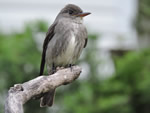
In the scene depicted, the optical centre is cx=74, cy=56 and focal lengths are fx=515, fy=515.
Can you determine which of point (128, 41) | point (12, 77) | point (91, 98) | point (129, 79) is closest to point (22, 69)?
point (12, 77)

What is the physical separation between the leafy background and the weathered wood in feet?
9.28

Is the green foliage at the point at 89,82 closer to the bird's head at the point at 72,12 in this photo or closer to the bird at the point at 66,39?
the bird at the point at 66,39

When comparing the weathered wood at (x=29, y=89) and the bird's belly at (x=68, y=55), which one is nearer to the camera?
the weathered wood at (x=29, y=89)

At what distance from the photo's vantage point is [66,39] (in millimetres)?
5777

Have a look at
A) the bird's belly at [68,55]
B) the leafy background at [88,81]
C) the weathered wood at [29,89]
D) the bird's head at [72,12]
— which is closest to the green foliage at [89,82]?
the leafy background at [88,81]

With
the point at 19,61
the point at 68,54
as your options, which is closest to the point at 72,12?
the point at 68,54

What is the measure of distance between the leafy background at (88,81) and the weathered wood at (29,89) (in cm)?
283

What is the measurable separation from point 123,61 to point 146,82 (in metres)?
0.46

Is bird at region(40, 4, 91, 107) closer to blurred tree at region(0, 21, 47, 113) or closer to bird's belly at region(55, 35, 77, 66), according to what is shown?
bird's belly at region(55, 35, 77, 66)

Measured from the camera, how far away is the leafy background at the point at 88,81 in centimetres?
746

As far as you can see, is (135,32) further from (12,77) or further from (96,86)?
(12,77)

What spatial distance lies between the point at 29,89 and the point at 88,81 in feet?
12.5

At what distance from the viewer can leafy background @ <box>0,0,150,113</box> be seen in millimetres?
7465

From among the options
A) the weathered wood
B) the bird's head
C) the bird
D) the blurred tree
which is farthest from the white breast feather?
the blurred tree
